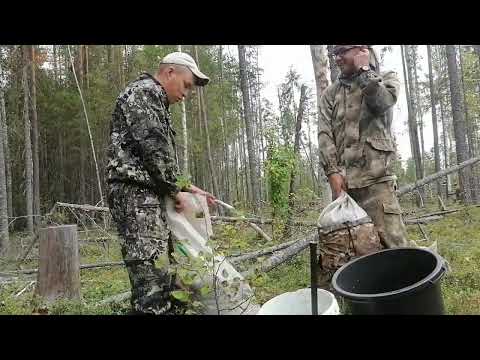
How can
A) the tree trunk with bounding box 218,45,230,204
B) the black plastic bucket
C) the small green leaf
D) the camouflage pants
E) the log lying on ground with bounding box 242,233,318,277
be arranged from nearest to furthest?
1. the black plastic bucket
2. the small green leaf
3. the camouflage pants
4. the log lying on ground with bounding box 242,233,318,277
5. the tree trunk with bounding box 218,45,230,204

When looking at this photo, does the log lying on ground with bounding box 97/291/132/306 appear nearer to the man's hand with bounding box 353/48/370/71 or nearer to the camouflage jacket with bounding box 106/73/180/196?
the camouflage jacket with bounding box 106/73/180/196

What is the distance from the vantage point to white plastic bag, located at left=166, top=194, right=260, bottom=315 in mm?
1811

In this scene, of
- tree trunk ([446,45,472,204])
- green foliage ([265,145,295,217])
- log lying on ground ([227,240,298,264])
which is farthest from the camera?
tree trunk ([446,45,472,204])

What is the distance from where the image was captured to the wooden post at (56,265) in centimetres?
279

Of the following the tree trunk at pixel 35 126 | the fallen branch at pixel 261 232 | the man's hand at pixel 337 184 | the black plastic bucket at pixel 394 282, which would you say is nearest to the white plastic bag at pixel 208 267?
the black plastic bucket at pixel 394 282

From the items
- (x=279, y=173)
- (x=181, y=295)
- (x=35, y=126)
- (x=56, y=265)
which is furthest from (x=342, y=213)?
(x=35, y=126)

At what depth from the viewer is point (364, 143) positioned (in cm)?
231

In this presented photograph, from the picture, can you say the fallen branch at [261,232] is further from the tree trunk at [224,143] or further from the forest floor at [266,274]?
the tree trunk at [224,143]

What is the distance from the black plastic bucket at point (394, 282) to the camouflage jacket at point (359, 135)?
58cm

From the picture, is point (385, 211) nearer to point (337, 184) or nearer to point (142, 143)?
point (337, 184)

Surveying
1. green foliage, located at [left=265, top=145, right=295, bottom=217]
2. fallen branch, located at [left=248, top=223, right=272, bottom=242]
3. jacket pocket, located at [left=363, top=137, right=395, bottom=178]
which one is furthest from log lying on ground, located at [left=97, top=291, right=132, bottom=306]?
green foliage, located at [left=265, top=145, right=295, bottom=217]

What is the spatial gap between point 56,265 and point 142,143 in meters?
1.47

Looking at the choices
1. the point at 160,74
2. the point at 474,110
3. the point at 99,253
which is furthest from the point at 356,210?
the point at 474,110
